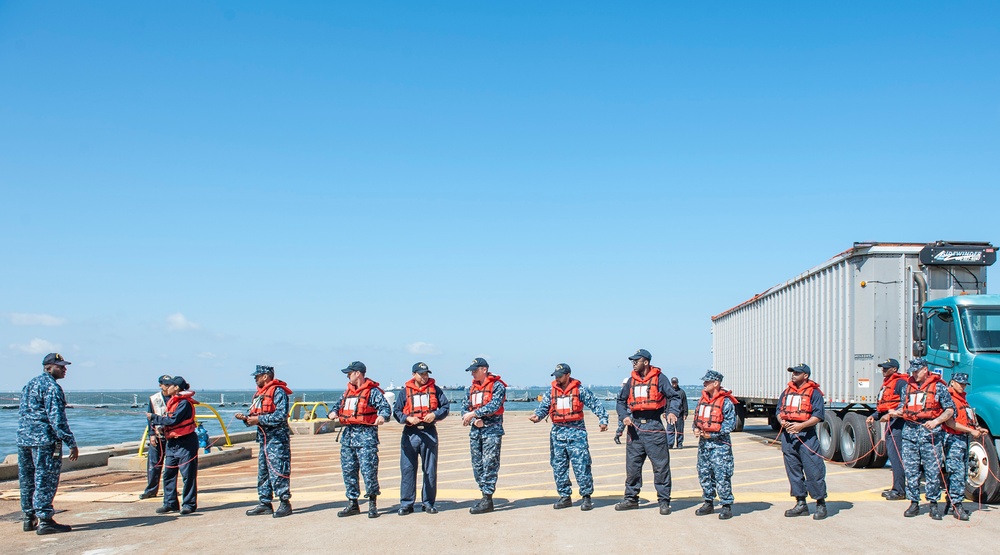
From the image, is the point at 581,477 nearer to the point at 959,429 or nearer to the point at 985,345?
the point at 959,429

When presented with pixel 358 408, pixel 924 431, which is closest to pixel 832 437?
pixel 924 431

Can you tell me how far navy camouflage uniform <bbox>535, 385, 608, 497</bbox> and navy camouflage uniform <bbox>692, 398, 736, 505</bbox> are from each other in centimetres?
128

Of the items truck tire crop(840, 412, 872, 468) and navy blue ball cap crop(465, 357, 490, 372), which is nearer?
navy blue ball cap crop(465, 357, 490, 372)

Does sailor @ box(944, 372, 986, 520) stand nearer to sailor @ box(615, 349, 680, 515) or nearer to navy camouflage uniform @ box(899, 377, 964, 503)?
navy camouflage uniform @ box(899, 377, 964, 503)

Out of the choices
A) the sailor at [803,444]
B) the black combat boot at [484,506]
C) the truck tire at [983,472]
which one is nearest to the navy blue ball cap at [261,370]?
the black combat boot at [484,506]

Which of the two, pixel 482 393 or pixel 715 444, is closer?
pixel 715 444

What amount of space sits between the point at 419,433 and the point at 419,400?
42cm

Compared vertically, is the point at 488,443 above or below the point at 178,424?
below

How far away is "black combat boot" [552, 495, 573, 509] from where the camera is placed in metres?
9.73

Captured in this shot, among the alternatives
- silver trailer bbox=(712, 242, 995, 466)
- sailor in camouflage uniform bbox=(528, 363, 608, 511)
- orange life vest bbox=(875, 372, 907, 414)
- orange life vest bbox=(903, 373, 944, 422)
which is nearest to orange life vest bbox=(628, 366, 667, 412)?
sailor in camouflage uniform bbox=(528, 363, 608, 511)

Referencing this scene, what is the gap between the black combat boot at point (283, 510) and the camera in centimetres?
952

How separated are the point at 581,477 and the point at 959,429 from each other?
4440 millimetres

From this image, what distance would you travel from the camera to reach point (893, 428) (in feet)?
35.6

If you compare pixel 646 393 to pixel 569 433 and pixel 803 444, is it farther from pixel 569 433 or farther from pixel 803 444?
pixel 803 444
